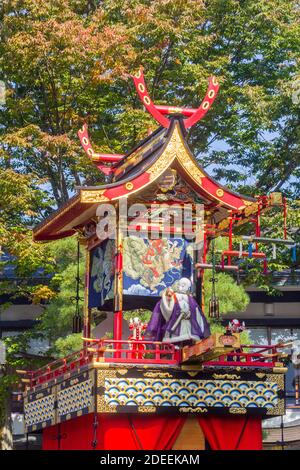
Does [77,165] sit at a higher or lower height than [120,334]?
higher

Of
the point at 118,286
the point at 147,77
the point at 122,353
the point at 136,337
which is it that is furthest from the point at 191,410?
the point at 147,77

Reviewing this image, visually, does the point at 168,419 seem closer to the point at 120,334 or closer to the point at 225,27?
the point at 120,334

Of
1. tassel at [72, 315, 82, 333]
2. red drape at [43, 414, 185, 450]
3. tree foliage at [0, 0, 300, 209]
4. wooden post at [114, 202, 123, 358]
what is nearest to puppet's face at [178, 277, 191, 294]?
wooden post at [114, 202, 123, 358]

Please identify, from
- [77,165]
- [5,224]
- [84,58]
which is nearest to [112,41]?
[84,58]

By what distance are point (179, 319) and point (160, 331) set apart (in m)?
0.62

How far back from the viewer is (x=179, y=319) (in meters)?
19.3

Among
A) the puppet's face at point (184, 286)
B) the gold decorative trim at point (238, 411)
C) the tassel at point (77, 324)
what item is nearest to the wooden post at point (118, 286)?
the puppet's face at point (184, 286)

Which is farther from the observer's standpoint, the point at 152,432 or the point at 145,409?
the point at 152,432

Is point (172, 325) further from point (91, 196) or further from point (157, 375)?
point (91, 196)

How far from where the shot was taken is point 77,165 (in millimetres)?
29047

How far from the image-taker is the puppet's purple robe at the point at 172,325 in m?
19.4

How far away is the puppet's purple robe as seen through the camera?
19.4m

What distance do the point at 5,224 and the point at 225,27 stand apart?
8222 mm

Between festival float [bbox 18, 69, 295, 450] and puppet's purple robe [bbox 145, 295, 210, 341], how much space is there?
22 mm
